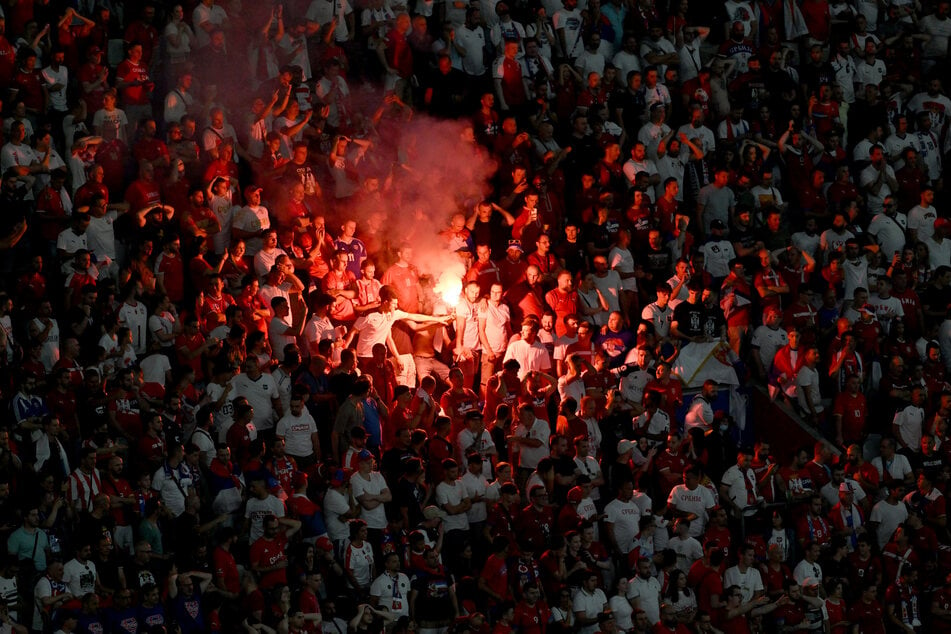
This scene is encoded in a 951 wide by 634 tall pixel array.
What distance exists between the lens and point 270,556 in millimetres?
15398

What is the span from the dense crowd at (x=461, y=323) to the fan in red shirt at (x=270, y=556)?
5 cm

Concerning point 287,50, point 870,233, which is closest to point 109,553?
point 287,50

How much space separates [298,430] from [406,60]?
6226mm

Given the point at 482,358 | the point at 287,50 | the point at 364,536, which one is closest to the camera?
the point at 364,536

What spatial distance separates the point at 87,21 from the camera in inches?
746

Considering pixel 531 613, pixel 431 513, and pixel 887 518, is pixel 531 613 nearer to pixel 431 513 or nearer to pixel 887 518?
pixel 431 513

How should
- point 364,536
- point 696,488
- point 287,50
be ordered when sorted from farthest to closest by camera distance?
point 287,50
point 696,488
point 364,536

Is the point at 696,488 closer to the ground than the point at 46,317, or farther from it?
closer to the ground

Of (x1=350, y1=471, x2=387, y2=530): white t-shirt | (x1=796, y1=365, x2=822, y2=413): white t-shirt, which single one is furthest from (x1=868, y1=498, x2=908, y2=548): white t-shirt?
(x1=350, y1=471, x2=387, y2=530): white t-shirt

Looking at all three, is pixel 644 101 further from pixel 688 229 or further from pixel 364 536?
pixel 364 536

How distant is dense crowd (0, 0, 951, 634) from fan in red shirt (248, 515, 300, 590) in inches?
1.9

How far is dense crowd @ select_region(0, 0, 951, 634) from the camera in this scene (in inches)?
617

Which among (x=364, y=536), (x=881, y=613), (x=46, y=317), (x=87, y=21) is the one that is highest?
(x=87, y=21)

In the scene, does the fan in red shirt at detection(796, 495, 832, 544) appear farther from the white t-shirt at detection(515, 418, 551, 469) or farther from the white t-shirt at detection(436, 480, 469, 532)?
the white t-shirt at detection(436, 480, 469, 532)
